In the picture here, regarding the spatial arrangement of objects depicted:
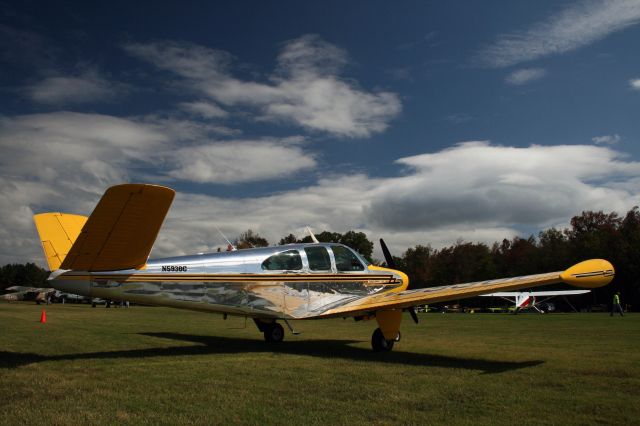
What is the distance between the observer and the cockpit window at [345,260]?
11.8m

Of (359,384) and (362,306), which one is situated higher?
(362,306)

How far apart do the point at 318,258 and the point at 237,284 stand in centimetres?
199

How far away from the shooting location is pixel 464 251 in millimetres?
91375

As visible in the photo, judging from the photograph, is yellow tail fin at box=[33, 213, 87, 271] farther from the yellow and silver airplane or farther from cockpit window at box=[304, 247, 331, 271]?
cockpit window at box=[304, 247, 331, 271]

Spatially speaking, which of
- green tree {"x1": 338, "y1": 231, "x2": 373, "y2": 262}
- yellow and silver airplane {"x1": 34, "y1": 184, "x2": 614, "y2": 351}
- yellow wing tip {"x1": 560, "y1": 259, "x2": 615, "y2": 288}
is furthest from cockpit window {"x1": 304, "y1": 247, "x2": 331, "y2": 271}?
green tree {"x1": 338, "y1": 231, "x2": 373, "y2": 262}

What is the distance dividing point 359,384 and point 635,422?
309 cm

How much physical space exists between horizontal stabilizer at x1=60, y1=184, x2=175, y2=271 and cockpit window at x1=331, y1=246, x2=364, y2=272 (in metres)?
4.46

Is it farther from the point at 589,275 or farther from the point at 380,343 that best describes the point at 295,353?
the point at 589,275

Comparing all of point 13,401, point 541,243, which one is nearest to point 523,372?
point 13,401

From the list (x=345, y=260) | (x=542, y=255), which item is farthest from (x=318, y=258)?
(x=542, y=255)

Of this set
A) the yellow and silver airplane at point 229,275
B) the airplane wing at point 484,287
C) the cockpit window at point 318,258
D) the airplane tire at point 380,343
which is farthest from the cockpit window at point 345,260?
the airplane tire at point 380,343

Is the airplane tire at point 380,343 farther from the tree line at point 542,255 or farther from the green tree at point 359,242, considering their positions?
the green tree at point 359,242

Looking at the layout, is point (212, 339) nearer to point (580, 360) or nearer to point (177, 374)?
point (177, 374)

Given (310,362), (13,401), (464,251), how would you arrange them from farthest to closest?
1. (464,251)
2. (310,362)
3. (13,401)
